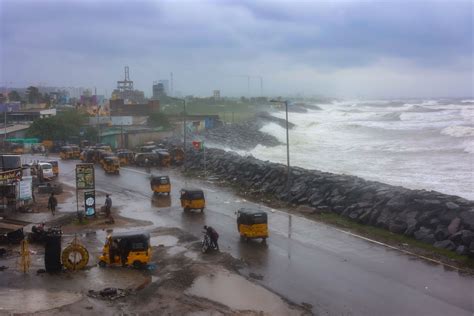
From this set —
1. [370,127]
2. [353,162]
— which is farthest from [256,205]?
[370,127]

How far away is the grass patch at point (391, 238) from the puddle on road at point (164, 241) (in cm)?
795

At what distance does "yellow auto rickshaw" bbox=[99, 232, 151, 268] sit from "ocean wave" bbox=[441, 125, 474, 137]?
58.3m

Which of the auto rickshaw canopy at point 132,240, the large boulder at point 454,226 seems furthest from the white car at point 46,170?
the large boulder at point 454,226

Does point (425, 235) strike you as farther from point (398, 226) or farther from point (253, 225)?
point (253, 225)

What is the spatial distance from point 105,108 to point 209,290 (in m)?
91.9

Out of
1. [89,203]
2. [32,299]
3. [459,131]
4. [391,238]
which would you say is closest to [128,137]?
[89,203]

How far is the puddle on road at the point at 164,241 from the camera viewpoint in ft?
72.3

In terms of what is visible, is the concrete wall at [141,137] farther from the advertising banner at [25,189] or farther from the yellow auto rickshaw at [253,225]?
the yellow auto rickshaw at [253,225]

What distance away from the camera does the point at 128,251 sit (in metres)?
18.3

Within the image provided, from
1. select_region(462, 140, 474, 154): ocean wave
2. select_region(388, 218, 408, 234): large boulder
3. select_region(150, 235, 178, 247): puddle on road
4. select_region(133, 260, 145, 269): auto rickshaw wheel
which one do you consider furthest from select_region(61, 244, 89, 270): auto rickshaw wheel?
select_region(462, 140, 474, 154): ocean wave

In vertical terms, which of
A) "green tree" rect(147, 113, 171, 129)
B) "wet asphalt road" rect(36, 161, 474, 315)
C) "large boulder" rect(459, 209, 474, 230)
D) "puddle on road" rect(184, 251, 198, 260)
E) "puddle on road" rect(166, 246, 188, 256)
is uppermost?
"green tree" rect(147, 113, 171, 129)

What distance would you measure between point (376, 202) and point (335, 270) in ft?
29.8

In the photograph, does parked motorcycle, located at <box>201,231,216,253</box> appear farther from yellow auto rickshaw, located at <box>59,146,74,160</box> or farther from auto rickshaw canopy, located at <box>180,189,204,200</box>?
yellow auto rickshaw, located at <box>59,146,74,160</box>

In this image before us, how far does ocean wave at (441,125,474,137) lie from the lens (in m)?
67.6
